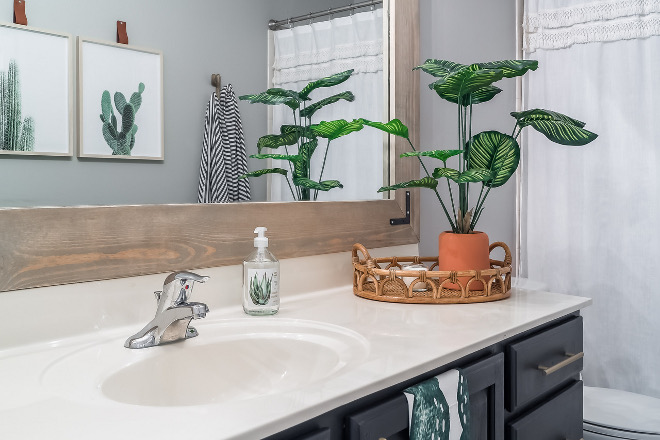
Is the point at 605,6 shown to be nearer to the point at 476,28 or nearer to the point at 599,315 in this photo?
the point at 476,28

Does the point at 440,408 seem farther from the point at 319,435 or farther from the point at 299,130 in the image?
the point at 299,130

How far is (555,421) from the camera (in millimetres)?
1373

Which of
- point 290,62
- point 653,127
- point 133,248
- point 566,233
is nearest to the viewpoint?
point 133,248

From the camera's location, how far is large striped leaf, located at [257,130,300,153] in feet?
4.68

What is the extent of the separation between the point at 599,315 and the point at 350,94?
1410mm

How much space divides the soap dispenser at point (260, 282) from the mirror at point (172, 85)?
17 cm

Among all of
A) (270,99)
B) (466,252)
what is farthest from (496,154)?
(270,99)

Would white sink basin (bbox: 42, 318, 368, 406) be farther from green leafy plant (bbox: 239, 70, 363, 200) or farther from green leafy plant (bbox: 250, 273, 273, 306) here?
green leafy plant (bbox: 239, 70, 363, 200)

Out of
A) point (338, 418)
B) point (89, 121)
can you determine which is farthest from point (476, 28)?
point (338, 418)

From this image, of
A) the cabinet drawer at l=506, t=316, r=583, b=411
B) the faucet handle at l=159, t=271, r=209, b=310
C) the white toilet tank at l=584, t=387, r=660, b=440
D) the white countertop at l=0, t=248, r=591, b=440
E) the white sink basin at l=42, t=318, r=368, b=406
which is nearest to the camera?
the white countertop at l=0, t=248, r=591, b=440

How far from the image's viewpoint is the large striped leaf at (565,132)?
4.77 feet

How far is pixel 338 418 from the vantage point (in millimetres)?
850

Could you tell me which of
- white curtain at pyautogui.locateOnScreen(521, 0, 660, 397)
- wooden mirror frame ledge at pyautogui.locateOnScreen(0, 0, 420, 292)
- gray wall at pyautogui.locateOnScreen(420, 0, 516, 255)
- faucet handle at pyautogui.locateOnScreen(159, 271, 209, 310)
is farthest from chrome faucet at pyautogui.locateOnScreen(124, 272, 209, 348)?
white curtain at pyautogui.locateOnScreen(521, 0, 660, 397)

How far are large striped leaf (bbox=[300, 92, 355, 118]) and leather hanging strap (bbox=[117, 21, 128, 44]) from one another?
0.50 metres
